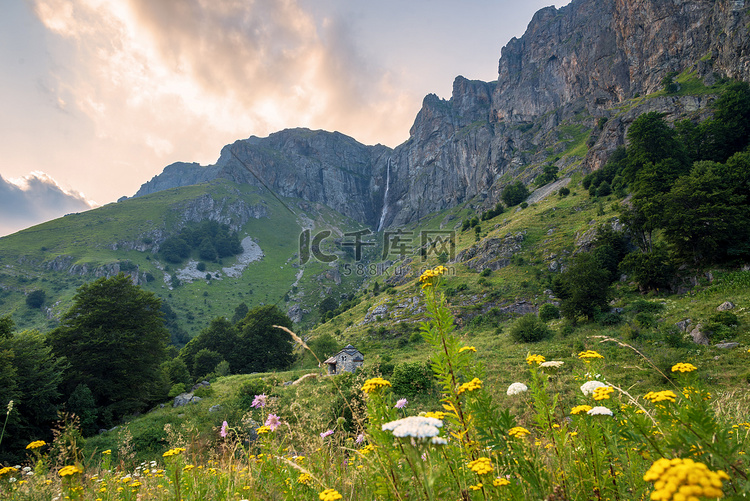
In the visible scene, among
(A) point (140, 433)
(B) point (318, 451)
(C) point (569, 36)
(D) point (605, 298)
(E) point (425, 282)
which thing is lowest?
(A) point (140, 433)

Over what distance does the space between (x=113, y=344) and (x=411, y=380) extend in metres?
22.9

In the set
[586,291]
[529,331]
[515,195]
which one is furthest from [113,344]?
[515,195]

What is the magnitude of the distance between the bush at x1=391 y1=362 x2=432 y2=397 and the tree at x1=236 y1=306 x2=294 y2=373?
28340 mm

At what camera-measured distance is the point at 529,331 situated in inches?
966

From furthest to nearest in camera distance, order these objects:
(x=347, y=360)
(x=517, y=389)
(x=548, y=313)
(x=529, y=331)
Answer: (x=347, y=360), (x=548, y=313), (x=529, y=331), (x=517, y=389)

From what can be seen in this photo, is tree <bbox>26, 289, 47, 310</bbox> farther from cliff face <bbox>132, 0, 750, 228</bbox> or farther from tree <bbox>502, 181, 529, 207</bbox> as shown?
tree <bbox>502, 181, 529, 207</bbox>

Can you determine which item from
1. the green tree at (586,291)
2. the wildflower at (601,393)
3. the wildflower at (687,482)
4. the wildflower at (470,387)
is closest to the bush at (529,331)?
the green tree at (586,291)

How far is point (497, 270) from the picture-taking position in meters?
44.9

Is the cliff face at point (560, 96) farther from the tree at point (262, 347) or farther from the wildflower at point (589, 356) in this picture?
the tree at point (262, 347)

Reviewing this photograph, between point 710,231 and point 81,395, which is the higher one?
point 710,231

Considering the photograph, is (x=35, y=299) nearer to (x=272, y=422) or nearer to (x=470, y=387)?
(x=272, y=422)

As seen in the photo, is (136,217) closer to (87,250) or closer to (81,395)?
(87,250)

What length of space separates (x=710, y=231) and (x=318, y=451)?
29.5 metres

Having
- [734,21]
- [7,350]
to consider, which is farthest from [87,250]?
[734,21]
